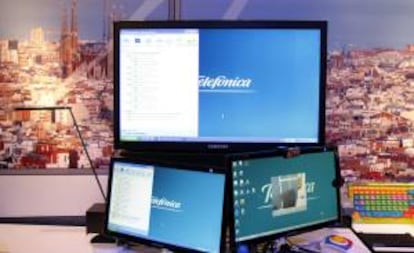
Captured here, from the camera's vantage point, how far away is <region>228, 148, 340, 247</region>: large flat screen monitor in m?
1.83

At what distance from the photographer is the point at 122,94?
2172mm

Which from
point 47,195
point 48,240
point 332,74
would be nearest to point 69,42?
point 47,195

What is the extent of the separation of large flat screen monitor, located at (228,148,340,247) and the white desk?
40 centimetres

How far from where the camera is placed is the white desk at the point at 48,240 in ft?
6.75

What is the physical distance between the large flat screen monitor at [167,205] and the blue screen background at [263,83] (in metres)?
0.29

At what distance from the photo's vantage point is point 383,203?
2.39 m

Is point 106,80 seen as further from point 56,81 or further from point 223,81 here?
point 223,81

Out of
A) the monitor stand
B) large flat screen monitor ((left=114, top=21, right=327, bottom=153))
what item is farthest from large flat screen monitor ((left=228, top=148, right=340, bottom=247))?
the monitor stand

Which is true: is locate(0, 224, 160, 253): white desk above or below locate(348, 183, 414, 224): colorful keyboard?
below

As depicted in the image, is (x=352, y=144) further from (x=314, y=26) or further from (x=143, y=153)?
(x=143, y=153)

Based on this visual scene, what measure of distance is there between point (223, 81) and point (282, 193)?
48cm

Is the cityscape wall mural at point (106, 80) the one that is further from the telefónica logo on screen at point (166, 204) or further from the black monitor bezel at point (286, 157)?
the telefónica logo on screen at point (166, 204)

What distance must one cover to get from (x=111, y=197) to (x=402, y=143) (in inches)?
49.4

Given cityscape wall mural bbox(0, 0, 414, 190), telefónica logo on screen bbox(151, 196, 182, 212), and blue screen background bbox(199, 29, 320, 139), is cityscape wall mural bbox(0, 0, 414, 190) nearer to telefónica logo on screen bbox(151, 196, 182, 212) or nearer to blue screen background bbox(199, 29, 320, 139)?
blue screen background bbox(199, 29, 320, 139)
